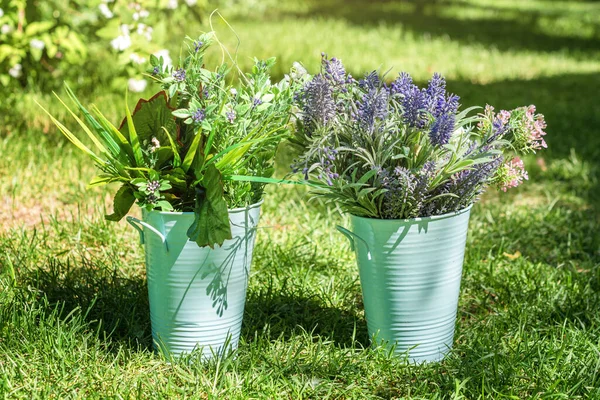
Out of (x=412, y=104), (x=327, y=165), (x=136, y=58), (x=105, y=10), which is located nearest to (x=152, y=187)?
(x=327, y=165)

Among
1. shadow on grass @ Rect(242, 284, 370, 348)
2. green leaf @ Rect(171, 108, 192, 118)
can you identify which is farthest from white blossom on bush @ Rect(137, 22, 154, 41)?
green leaf @ Rect(171, 108, 192, 118)

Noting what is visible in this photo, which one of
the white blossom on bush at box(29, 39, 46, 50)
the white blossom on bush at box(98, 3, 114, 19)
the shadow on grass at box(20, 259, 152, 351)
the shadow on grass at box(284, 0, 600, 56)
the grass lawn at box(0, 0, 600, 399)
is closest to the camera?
the grass lawn at box(0, 0, 600, 399)

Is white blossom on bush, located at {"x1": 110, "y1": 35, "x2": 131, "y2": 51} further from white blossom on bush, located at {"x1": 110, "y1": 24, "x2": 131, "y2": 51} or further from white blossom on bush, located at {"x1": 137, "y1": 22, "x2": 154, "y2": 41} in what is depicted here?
white blossom on bush, located at {"x1": 137, "y1": 22, "x2": 154, "y2": 41}

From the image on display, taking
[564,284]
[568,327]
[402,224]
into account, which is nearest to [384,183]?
[402,224]

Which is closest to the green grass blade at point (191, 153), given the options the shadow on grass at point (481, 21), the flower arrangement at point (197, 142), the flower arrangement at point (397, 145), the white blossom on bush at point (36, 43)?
the flower arrangement at point (197, 142)

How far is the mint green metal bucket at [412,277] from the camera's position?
195 centimetres

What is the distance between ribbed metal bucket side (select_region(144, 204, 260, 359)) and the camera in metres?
1.93

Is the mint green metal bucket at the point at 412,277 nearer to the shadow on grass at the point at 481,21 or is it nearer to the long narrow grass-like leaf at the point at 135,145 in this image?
the long narrow grass-like leaf at the point at 135,145

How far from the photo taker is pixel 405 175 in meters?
1.86

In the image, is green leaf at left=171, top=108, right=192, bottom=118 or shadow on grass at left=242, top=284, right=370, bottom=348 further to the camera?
shadow on grass at left=242, top=284, right=370, bottom=348

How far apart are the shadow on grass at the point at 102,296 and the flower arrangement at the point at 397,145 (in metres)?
0.69

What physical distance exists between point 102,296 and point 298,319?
1.99ft

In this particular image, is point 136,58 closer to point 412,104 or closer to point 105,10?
point 105,10

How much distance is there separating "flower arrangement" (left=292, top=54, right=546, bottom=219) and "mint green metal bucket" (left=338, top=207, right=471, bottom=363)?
0.05 metres
